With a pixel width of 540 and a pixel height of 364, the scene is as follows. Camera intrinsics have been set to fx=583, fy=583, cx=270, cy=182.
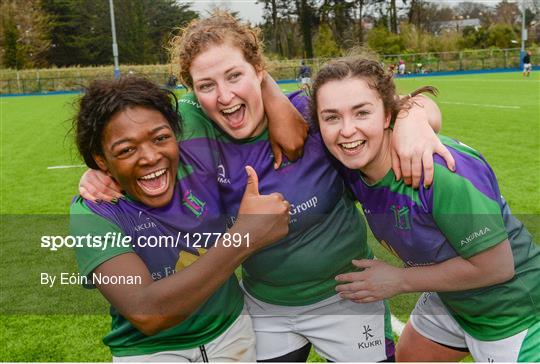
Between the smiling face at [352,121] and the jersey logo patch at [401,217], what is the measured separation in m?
0.20

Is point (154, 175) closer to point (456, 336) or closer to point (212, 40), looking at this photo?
point (212, 40)

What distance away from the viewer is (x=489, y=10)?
56625 mm

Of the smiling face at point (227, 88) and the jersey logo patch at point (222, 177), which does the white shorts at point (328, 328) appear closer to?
the jersey logo patch at point (222, 177)

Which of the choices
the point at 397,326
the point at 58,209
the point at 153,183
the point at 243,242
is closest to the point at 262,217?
the point at 243,242

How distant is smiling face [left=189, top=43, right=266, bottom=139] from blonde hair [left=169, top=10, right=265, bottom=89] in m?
0.03

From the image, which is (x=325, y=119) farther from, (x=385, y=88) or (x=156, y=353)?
(x=156, y=353)

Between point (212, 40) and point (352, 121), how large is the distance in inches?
24.7

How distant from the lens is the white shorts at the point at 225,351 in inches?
82.4

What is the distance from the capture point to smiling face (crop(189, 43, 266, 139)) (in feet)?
7.25

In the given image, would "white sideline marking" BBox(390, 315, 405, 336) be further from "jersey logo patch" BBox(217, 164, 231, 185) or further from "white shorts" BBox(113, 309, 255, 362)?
"jersey logo patch" BBox(217, 164, 231, 185)

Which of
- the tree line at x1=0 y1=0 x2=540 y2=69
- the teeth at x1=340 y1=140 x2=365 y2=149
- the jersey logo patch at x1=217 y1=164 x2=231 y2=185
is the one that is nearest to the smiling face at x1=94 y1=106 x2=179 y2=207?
the jersey logo patch at x1=217 y1=164 x2=231 y2=185

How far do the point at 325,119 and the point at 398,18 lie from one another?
129 ft

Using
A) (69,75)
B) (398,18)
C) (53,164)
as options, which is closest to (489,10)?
(398,18)

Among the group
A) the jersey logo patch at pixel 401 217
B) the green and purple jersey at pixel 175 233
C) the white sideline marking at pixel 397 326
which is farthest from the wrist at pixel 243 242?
the white sideline marking at pixel 397 326
